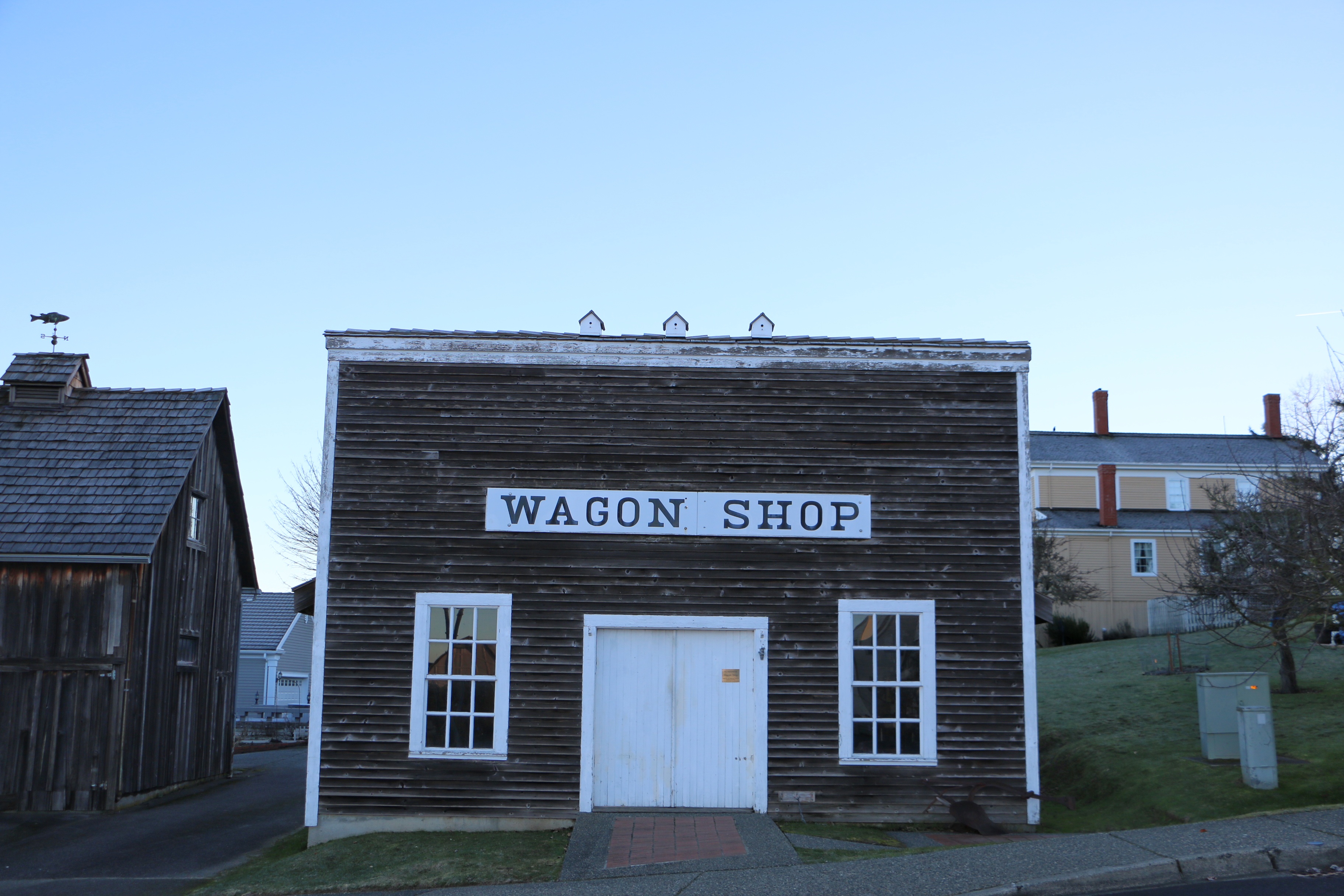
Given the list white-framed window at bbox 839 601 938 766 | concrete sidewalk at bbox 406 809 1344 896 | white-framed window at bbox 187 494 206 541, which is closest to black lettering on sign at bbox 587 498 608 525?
white-framed window at bbox 839 601 938 766

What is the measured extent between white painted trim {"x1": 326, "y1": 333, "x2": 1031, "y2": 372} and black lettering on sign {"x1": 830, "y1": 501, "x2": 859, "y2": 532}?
163 centimetres

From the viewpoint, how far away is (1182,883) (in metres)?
8.58

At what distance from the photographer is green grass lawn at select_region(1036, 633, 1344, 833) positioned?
42.4 feet

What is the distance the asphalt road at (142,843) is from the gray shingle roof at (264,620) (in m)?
21.6

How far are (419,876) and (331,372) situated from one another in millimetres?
5885

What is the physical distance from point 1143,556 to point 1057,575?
5182 mm

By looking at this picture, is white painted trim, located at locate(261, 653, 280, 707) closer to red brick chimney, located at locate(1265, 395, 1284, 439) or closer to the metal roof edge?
the metal roof edge

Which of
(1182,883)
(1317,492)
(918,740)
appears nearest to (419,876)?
(918,740)

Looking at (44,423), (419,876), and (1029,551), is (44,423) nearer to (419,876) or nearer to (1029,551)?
(419,876)

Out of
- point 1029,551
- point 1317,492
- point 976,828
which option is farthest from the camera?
point 1317,492

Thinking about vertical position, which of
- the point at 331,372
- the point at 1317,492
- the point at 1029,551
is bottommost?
the point at 1029,551

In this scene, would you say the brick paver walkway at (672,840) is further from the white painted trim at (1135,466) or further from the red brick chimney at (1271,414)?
the red brick chimney at (1271,414)

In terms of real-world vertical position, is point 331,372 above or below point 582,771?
above

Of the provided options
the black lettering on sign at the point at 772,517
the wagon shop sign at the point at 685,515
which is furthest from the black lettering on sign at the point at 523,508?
the black lettering on sign at the point at 772,517
